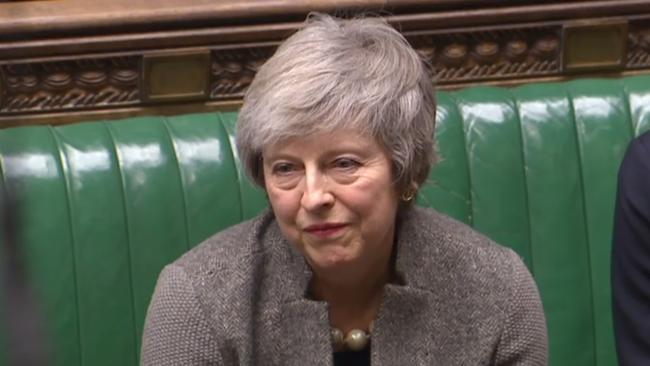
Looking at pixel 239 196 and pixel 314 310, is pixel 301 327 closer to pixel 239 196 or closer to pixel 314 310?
pixel 314 310

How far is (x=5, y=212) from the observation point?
398 mm

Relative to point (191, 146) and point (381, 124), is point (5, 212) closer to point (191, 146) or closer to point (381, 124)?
point (381, 124)

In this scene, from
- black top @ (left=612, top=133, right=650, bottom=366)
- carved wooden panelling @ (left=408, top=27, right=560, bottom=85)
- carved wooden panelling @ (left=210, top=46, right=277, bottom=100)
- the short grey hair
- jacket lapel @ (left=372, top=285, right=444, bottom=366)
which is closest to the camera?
the short grey hair

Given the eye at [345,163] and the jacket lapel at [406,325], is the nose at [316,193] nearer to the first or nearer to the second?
the eye at [345,163]

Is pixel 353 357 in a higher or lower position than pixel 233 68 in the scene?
lower

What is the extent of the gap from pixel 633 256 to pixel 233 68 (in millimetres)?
837

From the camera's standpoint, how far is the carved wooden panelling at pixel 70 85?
6.93ft

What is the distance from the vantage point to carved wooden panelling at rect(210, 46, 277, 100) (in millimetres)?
2234

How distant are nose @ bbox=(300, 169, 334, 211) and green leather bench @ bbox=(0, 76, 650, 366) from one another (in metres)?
0.49

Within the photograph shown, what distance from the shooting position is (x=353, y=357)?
165 cm

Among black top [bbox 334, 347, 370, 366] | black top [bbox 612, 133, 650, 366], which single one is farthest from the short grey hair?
black top [bbox 612, 133, 650, 366]

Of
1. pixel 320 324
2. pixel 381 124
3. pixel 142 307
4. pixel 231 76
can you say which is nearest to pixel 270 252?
pixel 320 324

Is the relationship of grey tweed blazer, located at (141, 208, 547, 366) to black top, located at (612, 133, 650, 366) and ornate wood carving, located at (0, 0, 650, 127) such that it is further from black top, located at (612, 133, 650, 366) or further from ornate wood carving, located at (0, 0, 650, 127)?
ornate wood carving, located at (0, 0, 650, 127)

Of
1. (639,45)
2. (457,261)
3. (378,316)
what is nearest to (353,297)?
(378,316)
